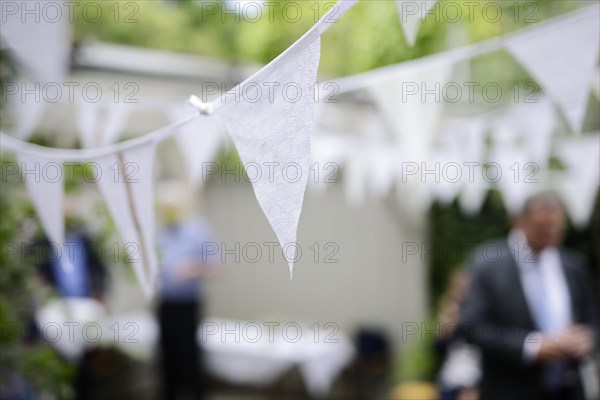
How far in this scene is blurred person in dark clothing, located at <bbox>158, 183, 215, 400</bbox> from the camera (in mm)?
3957

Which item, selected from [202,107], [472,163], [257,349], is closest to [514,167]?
[472,163]

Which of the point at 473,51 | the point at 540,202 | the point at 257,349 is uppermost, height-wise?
the point at 473,51

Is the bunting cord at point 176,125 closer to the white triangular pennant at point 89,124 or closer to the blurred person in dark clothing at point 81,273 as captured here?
the white triangular pennant at point 89,124

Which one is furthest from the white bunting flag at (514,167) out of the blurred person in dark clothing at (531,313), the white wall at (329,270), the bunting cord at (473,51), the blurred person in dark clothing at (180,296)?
the white wall at (329,270)

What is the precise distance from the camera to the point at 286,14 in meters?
5.13

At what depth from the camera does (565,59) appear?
5.01 ft

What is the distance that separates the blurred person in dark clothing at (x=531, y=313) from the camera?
2.25 meters

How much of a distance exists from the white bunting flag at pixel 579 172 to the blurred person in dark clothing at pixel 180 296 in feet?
6.67

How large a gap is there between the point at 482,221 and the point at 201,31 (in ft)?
42.9

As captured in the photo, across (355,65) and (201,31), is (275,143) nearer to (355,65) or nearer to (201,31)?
(355,65)

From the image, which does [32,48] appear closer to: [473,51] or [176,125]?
[176,125]

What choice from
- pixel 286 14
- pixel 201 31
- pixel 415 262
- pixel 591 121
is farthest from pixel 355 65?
pixel 201 31

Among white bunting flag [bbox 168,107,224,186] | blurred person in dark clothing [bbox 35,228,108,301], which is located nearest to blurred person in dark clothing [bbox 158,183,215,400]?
blurred person in dark clothing [bbox 35,228,108,301]

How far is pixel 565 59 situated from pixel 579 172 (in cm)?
186
